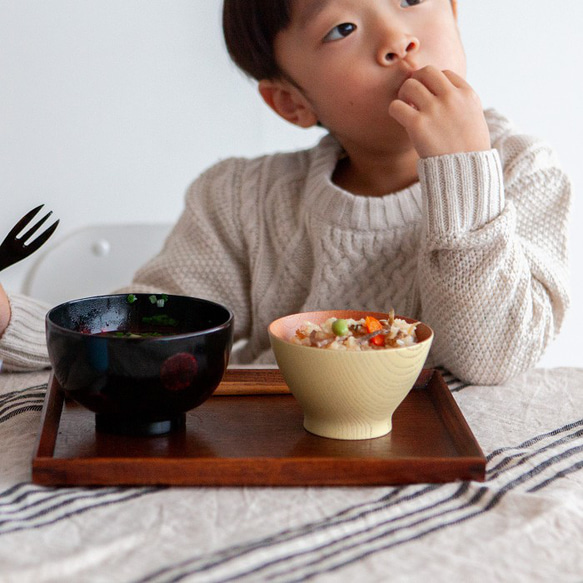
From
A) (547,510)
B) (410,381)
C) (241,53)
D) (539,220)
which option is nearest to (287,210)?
(241,53)

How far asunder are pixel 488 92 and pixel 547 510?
1424 mm

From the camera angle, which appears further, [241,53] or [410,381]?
[241,53]

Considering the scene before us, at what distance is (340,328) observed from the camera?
69 cm

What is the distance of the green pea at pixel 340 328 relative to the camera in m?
0.70

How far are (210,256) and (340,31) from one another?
39 centimetres

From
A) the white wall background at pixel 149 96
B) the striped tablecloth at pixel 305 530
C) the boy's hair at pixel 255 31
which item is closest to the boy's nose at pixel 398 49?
the boy's hair at pixel 255 31

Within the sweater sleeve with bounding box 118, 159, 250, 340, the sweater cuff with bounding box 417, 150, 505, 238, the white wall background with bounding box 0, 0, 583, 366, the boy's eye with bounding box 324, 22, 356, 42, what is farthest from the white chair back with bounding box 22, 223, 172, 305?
the sweater cuff with bounding box 417, 150, 505, 238

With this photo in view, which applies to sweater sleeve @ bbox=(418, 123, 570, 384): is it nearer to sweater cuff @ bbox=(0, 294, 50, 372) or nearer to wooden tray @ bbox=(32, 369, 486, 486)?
wooden tray @ bbox=(32, 369, 486, 486)

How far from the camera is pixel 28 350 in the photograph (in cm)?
97

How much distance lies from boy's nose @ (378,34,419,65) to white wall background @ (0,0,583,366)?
33.2 inches

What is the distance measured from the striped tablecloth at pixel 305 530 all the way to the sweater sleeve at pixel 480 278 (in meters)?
0.26

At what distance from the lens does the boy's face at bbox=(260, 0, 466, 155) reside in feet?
3.27

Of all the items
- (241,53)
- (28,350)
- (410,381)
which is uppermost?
(241,53)

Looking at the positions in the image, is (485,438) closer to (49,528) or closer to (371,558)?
(371,558)
